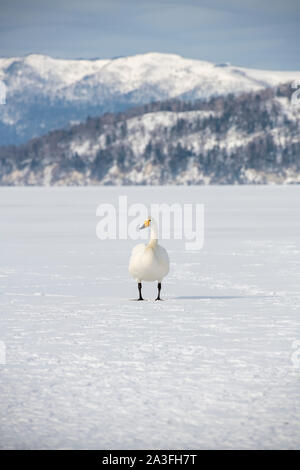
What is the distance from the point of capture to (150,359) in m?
10.5

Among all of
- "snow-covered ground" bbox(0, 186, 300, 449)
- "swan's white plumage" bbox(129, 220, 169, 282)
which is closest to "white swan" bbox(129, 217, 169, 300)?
"swan's white plumage" bbox(129, 220, 169, 282)

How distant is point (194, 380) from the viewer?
9.35 meters

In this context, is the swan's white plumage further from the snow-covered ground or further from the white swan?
the snow-covered ground

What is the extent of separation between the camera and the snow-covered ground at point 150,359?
745cm

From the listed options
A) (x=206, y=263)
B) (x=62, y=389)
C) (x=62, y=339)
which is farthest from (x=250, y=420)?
(x=206, y=263)

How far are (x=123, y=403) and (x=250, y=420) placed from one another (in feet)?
4.85

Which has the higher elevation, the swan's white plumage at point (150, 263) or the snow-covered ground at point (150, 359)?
the swan's white plumage at point (150, 263)

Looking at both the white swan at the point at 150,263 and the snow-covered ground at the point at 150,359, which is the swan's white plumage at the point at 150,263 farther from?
the snow-covered ground at the point at 150,359

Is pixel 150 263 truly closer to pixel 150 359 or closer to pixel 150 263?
pixel 150 263

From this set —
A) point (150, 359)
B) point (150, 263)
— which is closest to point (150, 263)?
point (150, 263)

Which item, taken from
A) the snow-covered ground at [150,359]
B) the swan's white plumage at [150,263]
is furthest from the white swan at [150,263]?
the snow-covered ground at [150,359]

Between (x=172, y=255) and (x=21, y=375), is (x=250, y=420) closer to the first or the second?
(x=21, y=375)

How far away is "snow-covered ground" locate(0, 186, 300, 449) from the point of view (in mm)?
7453
